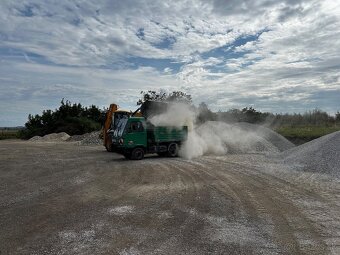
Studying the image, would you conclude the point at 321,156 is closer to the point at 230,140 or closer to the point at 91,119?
the point at 230,140

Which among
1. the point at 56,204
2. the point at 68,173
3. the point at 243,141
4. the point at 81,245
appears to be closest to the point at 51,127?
the point at 243,141

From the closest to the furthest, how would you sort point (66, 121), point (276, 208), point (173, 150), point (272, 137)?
point (276, 208)
point (173, 150)
point (272, 137)
point (66, 121)

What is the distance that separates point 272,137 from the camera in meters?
31.5

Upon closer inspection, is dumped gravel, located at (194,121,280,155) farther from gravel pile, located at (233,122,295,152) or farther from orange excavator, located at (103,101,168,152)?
orange excavator, located at (103,101,168,152)

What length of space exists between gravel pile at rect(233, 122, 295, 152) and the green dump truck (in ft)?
34.2

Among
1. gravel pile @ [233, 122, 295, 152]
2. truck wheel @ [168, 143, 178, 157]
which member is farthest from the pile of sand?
truck wheel @ [168, 143, 178, 157]

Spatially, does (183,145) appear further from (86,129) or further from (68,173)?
(86,129)

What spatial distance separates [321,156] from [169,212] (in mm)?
12186

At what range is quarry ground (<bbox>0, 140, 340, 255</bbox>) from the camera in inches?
271

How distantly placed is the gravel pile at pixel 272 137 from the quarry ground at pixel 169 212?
552 inches

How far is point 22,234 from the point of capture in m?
7.46

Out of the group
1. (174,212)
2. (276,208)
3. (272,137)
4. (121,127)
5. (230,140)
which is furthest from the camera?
(272,137)

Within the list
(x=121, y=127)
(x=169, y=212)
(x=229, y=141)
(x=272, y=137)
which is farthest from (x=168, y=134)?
(x=272, y=137)

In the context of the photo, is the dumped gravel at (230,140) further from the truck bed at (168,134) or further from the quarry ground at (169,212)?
the quarry ground at (169,212)
